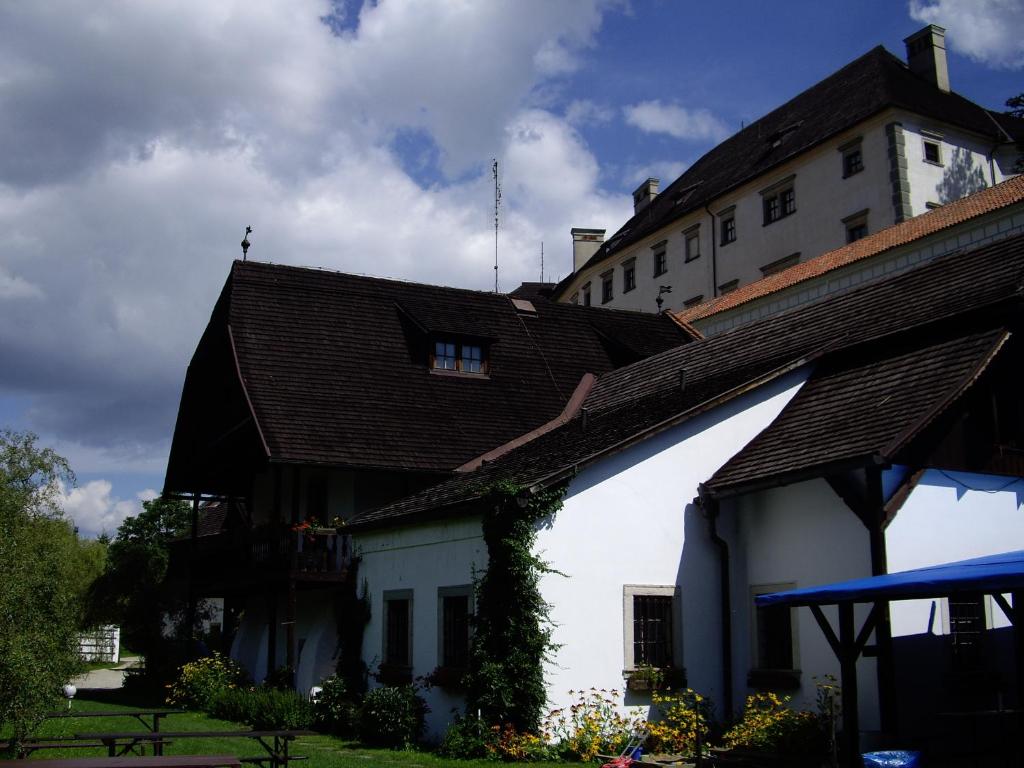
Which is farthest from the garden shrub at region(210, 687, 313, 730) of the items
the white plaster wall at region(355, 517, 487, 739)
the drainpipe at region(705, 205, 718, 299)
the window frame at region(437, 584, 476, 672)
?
the drainpipe at region(705, 205, 718, 299)

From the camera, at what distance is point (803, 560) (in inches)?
614

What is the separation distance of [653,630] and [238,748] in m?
6.47

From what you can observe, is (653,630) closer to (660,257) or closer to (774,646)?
(774,646)

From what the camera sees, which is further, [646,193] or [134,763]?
[646,193]

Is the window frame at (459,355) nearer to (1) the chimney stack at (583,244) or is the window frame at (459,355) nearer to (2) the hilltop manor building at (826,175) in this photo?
(2) the hilltop manor building at (826,175)

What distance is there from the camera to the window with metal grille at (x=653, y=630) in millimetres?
16375

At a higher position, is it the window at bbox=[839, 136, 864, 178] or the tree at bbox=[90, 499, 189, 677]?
the window at bbox=[839, 136, 864, 178]

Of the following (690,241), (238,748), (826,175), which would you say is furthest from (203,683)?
(690,241)

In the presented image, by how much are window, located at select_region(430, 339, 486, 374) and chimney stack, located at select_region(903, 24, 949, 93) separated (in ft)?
85.6

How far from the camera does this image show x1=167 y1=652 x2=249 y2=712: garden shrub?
2267cm

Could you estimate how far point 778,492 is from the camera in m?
16.4

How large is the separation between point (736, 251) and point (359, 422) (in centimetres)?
2673

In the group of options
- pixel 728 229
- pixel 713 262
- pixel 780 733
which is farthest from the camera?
pixel 713 262

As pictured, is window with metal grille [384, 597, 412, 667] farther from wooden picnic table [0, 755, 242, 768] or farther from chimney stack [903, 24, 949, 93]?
chimney stack [903, 24, 949, 93]
